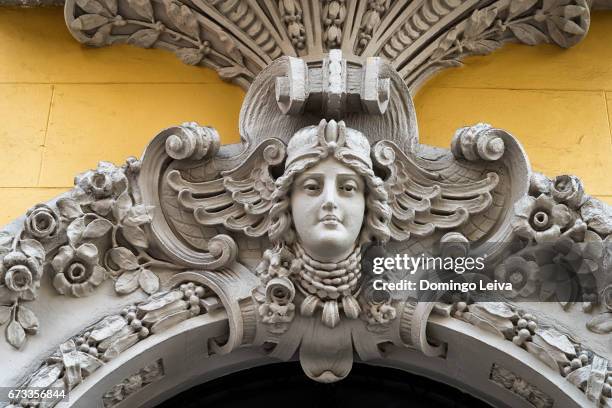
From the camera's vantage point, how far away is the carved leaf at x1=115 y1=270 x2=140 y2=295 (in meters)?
3.85

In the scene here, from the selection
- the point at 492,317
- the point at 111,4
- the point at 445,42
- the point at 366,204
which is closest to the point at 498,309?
the point at 492,317

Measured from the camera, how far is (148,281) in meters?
3.89

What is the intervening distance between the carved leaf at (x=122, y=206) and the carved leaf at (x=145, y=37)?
3.10ft

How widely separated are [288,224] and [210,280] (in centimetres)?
35

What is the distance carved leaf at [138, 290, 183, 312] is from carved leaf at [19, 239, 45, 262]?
0.39 meters

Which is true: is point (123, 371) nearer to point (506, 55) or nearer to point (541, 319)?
point (541, 319)

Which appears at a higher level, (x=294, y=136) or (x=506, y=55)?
(x=506, y=55)

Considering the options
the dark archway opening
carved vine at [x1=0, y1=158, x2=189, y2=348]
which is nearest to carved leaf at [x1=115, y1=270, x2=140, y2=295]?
carved vine at [x1=0, y1=158, x2=189, y2=348]

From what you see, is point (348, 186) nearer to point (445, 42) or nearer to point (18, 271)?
point (445, 42)

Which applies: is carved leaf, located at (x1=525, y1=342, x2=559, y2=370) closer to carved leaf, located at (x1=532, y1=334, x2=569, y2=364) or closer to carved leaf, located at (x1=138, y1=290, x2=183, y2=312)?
carved leaf, located at (x1=532, y1=334, x2=569, y2=364)

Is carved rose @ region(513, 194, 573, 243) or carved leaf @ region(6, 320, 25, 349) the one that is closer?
carved leaf @ region(6, 320, 25, 349)

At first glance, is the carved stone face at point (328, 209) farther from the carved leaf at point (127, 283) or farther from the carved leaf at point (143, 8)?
the carved leaf at point (143, 8)

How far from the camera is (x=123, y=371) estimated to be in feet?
12.3

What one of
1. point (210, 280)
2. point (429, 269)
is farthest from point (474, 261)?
point (210, 280)
